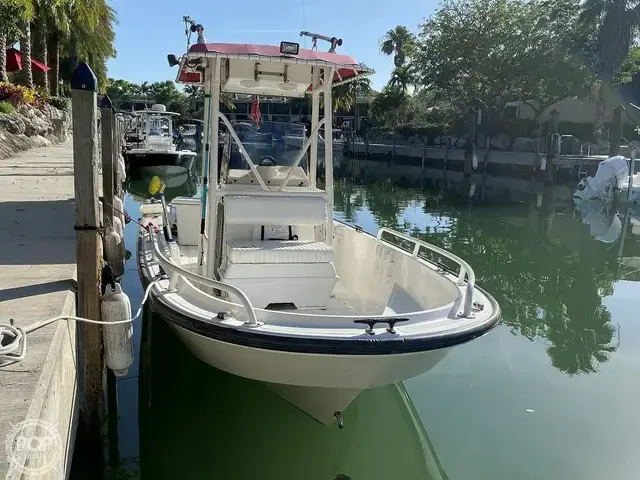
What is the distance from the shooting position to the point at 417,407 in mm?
5957

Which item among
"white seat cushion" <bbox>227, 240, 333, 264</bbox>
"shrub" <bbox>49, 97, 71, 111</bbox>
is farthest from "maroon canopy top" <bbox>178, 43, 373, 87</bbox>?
"shrub" <bbox>49, 97, 71, 111</bbox>

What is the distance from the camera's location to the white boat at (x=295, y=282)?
4.21 m

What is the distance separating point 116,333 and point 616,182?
74.4 feet

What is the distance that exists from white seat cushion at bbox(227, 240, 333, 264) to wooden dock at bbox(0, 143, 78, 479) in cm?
142

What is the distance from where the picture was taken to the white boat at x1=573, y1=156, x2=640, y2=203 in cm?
2264

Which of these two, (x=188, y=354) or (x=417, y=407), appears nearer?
(x=417, y=407)

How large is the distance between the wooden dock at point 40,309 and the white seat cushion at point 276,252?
142 cm

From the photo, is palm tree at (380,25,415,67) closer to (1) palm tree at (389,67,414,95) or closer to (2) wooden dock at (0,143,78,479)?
(1) palm tree at (389,67,414,95)

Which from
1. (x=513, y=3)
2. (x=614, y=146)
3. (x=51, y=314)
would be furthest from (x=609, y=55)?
(x=51, y=314)

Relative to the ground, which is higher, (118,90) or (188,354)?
(118,90)

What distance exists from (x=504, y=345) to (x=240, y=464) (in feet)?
14.0

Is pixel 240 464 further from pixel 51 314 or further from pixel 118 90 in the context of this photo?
pixel 118 90

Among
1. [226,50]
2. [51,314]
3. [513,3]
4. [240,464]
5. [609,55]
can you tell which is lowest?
[240,464]

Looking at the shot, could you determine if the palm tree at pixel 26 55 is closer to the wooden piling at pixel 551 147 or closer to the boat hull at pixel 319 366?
the boat hull at pixel 319 366
